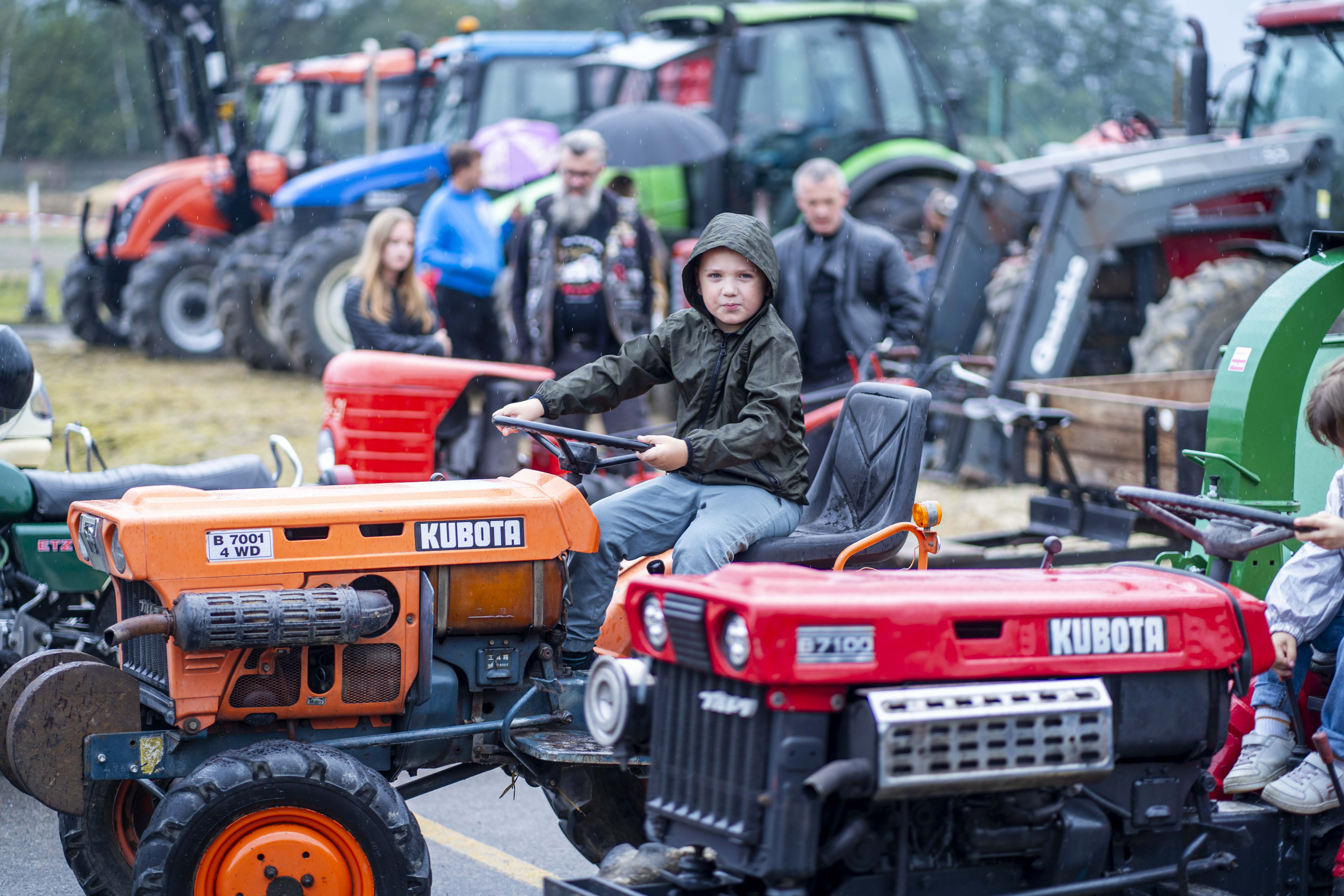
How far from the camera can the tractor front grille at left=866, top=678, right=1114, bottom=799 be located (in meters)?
2.71

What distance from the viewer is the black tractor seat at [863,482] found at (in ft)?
13.8

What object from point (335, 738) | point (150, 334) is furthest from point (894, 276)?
point (150, 334)

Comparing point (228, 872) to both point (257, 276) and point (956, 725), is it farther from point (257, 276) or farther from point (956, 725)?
point (257, 276)

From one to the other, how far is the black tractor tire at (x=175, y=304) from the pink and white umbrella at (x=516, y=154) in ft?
11.6

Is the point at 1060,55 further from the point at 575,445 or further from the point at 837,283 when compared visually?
the point at 575,445

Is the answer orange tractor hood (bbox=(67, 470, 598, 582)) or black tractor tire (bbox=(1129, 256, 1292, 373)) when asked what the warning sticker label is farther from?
black tractor tire (bbox=(1129, 256, 1292, 373))

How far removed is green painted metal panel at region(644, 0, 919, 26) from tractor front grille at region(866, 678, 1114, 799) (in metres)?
11.5

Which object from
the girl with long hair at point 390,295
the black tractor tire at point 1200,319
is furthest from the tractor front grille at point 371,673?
Result: the black tractor tire at point 1200,319

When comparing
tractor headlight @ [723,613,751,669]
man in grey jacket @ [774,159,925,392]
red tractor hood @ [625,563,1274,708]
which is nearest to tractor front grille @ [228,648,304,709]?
red tractor hood @ [625,563,1274,708]

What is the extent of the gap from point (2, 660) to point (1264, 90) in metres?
8.97

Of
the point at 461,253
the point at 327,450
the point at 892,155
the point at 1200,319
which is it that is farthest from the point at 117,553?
the point at 892,155

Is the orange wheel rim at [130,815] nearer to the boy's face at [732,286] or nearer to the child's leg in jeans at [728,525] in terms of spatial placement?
the child's leg in jeans at [728,525]

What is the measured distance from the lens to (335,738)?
12.7 feet

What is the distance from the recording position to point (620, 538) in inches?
164
